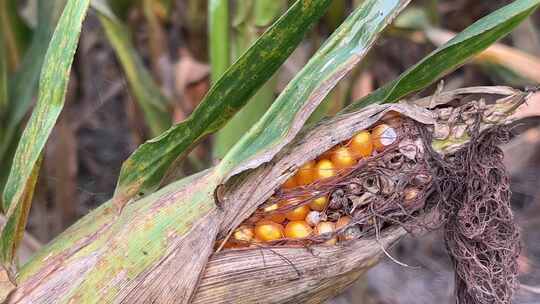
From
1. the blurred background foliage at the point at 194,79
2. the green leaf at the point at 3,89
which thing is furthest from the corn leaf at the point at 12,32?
the green leaf at the point at 3,89

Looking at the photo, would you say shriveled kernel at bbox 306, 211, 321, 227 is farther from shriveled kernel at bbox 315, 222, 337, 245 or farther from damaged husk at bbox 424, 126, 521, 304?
damaged husk at bbox 424, 126, 521, 304

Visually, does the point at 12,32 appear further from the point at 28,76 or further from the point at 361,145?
the point at 361,145

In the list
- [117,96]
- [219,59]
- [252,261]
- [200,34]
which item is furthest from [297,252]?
[117,96]

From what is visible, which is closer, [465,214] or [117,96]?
[465,214]

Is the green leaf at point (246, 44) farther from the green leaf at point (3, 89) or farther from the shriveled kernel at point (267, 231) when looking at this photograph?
the green leaf at point (3, 89)

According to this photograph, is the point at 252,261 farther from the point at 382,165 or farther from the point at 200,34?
the point at 200,34

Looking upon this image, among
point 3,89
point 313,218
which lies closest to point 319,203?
point 313,218
